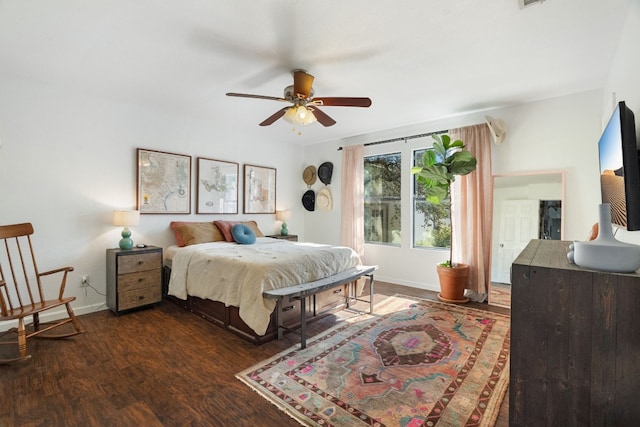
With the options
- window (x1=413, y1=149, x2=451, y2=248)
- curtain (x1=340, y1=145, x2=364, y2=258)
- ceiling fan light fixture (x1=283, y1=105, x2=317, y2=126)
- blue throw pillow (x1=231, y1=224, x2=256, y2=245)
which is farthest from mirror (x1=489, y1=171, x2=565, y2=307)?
blue throw pillow (x1=231, y1=224, x2=256, y2=245)

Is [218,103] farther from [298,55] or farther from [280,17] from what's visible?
[280,17]

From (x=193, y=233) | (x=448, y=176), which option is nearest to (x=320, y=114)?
(x=448, y=176)

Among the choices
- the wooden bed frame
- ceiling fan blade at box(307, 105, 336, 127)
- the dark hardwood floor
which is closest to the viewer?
the dark hardwood floor

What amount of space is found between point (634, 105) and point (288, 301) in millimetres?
2876

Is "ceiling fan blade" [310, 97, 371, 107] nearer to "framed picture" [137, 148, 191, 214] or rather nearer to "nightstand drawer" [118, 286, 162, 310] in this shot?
"framed picture" [137, 148, 191, 214]

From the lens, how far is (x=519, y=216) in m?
3.58

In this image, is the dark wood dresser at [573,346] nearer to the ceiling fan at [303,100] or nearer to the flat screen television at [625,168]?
the flat screen television at [625,168]

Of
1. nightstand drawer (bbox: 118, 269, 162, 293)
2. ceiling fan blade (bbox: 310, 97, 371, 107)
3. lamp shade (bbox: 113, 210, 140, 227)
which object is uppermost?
ceiling fan blade (bbox: 310, 97, 371, 107)

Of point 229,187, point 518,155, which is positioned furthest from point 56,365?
point 518,155

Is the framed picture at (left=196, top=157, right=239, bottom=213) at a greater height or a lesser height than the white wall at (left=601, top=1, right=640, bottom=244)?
lesser

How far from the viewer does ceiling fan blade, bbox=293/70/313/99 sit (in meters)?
2.68

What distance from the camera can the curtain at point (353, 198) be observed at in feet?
16.6

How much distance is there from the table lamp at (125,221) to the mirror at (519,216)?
4.45m

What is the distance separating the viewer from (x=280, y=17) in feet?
6.58
